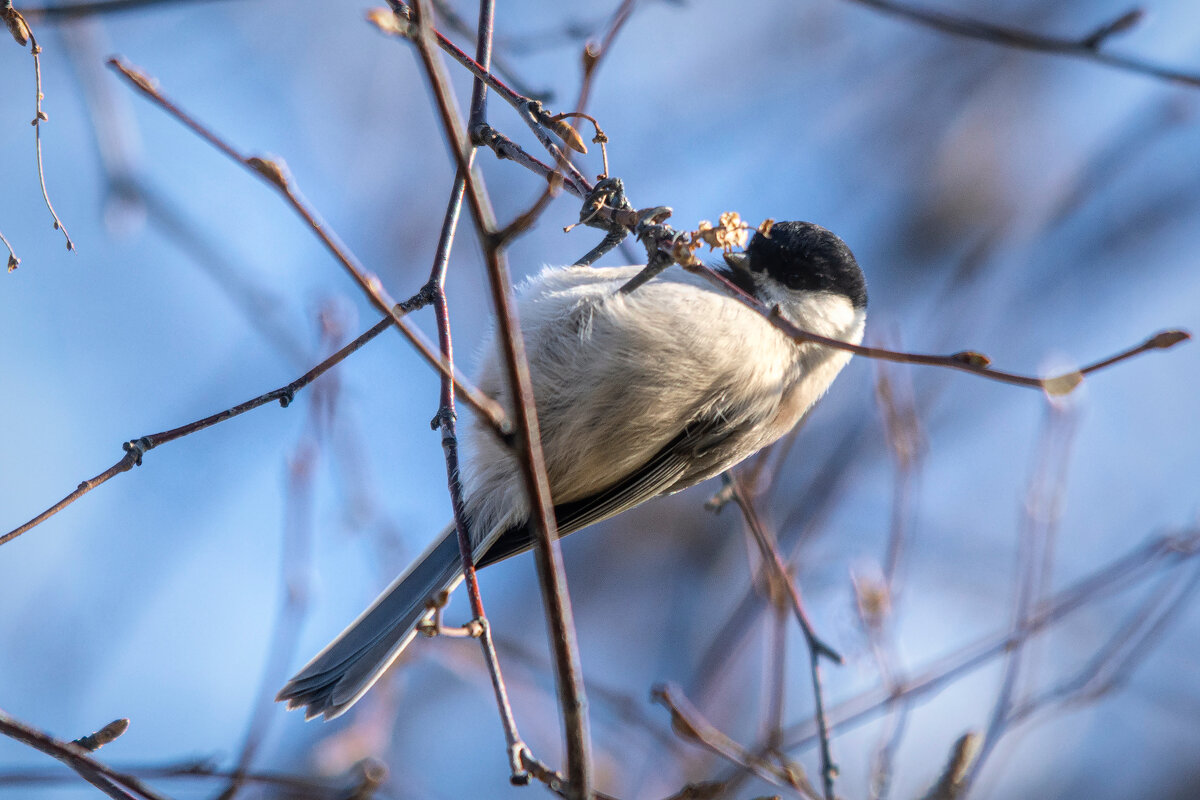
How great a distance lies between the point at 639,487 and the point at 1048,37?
124 centimetres

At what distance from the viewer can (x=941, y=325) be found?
3723 mm

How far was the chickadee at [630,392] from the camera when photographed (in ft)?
6.82

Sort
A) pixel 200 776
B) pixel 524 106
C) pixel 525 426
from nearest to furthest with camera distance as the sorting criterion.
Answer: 1. pixel 525 426
2. pixel 200 776
3. pixel 524 106

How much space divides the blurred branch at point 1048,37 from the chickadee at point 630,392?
0.58m

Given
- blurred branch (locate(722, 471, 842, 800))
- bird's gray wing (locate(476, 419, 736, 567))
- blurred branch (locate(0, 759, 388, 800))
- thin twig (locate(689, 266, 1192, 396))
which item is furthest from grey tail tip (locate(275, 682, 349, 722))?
thin twig (locate(689, 266, 1192, 396))

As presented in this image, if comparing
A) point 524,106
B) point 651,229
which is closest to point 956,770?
A: point 651,229

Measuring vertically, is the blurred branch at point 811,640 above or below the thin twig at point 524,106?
below

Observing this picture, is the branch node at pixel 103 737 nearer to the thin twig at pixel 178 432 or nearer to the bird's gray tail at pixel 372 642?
the thin twig at pixel 178 432

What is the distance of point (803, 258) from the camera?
2.33 m

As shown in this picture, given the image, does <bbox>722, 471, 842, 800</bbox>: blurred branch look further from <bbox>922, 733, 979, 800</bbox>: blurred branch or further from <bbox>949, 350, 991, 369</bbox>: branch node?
<bbox>949, 350, 991, 369</bbox>: branch node

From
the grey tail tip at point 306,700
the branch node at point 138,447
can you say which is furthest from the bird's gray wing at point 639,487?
the branch node at point 138,447

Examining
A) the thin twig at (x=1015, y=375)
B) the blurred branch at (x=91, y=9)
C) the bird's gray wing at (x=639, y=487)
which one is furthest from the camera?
the bird's gray wing at (x=639, y=487)

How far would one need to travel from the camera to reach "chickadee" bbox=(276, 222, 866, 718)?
2.08 meters

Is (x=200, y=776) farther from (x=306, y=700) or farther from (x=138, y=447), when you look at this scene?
(x=306, y=700)
